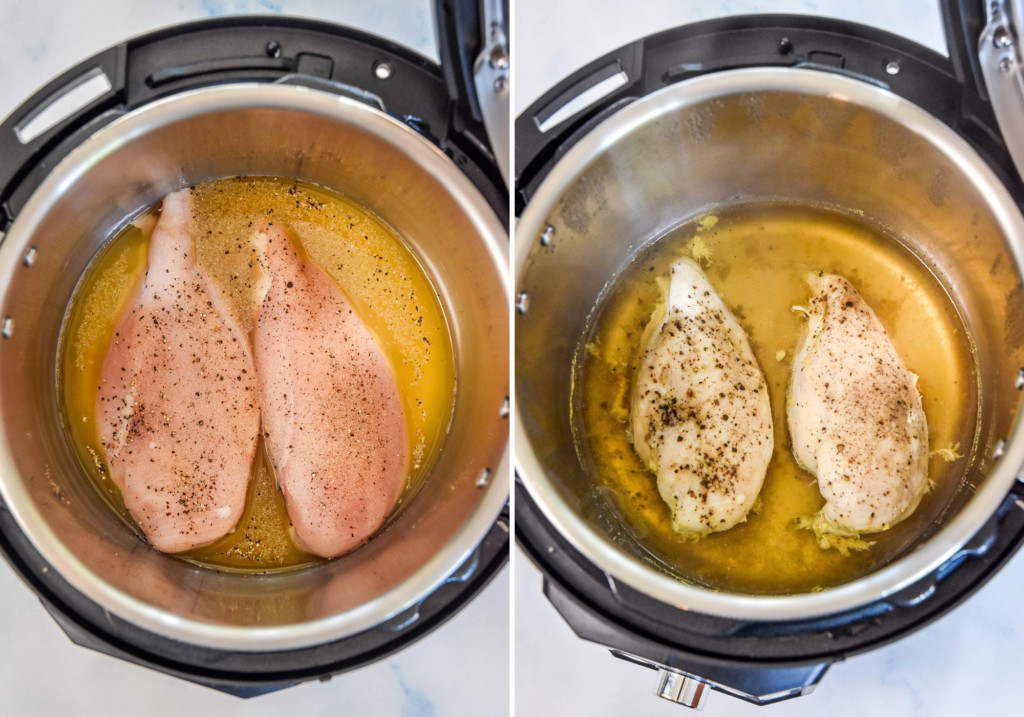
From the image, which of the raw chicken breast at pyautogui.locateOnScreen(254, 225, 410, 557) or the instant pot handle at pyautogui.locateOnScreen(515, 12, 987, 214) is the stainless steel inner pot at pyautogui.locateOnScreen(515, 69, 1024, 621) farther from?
the raw chicken breast at pyautogui.locateOnScreen(254, 225, 410, 557)

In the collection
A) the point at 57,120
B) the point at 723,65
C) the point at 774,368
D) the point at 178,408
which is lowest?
the point at 178,408

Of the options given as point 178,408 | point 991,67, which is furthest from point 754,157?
point 178,408

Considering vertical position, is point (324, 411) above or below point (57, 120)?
below

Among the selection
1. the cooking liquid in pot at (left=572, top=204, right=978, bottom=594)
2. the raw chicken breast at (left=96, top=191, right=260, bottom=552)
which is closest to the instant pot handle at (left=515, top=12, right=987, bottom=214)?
the cooking liquid in pot at (left=572, top=204, right=978, bottom=594)

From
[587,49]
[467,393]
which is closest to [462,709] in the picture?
[467,393]

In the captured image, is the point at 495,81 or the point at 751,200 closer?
the point at 495,81

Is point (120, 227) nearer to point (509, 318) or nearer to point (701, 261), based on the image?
point (509, 318)

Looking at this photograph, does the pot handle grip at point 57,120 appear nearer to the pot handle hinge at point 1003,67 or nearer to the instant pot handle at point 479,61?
the instant pot handle at point 479,61

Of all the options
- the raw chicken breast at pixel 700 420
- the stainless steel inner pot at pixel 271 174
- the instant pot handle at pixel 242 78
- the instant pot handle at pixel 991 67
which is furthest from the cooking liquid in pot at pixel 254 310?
the instant pot handle at pixel 991 67

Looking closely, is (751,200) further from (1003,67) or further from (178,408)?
(178,408)
